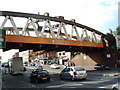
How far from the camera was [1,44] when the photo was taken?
18.0 meters

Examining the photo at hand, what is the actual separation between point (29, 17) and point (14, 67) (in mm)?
10712

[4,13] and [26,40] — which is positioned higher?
[4,13]

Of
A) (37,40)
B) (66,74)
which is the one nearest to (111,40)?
(37,40)

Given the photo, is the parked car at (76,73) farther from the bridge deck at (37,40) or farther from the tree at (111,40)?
the tree at (111,40)

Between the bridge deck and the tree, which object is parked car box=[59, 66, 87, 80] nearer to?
the bridge deck

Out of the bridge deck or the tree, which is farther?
the tree

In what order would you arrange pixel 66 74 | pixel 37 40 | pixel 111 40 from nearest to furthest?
pixel 66 74
pixel 37 40
pixel 111 40

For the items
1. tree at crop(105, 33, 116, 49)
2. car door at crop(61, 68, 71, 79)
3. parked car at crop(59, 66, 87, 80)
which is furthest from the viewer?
tree at crop(105, 33, 116, 49)

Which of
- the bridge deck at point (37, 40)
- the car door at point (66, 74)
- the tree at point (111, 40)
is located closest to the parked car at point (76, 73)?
the car door at point (66, 74)

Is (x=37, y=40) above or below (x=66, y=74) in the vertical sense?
above

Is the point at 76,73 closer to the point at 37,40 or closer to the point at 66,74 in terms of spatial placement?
the point at 66,74

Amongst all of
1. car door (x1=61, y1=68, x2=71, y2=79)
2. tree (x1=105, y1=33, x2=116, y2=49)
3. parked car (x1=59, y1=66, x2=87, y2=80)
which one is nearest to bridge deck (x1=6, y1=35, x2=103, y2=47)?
car door (x1=61, y1=68, x2=71, y2=79)

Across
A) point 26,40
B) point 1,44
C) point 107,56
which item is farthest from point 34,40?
point 107,56

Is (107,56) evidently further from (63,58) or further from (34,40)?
(63,58)
